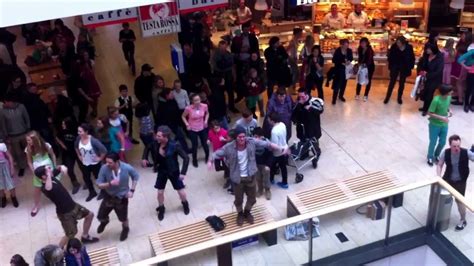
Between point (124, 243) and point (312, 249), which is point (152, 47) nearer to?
point (124, 243)

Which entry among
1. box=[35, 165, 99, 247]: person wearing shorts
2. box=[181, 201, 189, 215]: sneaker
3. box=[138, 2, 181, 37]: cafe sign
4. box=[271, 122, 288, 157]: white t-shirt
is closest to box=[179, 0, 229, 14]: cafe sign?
box=[138, 2, 181, 37]: cafe sign

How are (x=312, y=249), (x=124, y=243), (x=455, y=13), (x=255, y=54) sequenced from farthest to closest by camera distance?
(x=455, y=13)
(x=255, y=54)
(x=124, y=243)
(x=312, y=249)

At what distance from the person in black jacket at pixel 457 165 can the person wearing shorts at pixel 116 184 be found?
4.17 meters

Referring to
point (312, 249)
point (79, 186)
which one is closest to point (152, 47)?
point (79, 186)

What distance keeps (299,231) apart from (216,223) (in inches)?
49.2

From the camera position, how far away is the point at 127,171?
7.79 m

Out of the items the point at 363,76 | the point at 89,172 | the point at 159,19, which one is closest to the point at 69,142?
the point at 89,172

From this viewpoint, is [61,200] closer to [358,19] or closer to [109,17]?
[109,17]

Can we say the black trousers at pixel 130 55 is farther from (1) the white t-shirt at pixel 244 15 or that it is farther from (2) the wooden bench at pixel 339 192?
(2) the wooden bench at pixel 339 192

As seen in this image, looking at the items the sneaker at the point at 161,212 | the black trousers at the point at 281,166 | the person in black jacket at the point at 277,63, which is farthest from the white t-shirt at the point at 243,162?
the person in black jacket at the point at 277,63

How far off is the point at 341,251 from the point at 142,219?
3.08 meters

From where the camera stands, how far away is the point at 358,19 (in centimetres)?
1409

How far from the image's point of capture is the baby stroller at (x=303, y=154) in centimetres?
982

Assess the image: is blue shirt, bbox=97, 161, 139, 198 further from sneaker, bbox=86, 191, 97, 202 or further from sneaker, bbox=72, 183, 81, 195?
sneaker, bbox=72, 183, 81, 195
